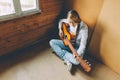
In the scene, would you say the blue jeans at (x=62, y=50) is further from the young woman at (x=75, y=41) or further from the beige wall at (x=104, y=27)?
the beige wall at (x=104, y=27)

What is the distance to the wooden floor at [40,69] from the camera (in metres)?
1.89

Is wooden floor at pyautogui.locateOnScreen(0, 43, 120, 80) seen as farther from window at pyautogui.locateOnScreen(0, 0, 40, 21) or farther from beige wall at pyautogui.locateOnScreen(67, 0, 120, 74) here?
window at pyautogui.locateOnScreen(0, 0, 40, 21)

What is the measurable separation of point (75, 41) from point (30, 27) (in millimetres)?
818

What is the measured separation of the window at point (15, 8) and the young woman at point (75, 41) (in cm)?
63

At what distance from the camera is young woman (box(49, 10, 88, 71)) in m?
1.92

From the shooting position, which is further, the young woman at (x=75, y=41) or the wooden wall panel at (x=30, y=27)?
the wooden wall panel at (x=30, y=27)

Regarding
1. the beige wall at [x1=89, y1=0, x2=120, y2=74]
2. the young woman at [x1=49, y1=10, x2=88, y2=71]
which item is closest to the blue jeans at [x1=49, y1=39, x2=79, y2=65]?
the young woman at [x1=49, y1=10, x2=88, y2=71]

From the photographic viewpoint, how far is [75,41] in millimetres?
2100

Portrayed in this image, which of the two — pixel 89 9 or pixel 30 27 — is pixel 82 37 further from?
pixel 30 27

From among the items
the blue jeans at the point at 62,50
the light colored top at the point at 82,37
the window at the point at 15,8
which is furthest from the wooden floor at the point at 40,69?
the window at the point at 15,8

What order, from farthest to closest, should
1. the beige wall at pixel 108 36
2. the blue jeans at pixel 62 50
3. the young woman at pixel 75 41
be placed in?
the blue jeans at pixel 62 50 → the young woman at pixel 75 41 → the beige wall at pixel 108 36

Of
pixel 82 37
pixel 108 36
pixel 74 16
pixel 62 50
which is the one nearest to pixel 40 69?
pixel 62 50

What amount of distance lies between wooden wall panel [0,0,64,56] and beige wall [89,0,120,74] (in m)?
0.88

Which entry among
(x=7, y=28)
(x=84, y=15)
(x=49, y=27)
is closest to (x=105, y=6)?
(x=84, y=15)
